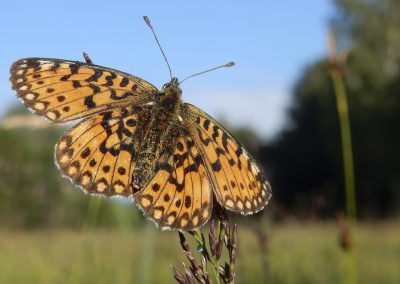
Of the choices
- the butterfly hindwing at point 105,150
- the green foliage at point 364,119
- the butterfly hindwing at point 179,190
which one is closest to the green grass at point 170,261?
the butterfly hindwing at point 105,150

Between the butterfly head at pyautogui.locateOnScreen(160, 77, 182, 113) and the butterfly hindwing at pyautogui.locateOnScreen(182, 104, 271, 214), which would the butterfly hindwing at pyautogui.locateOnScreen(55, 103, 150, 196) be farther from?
the butterfly hindwing at pyautogui.locateOnScreen(182, 104, 271, 214)

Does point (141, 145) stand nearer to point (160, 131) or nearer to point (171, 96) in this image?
point (160, 131)

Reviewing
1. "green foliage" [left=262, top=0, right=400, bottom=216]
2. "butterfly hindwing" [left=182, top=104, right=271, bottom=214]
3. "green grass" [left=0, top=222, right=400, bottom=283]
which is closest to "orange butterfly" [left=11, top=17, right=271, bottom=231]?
"butterfly hindwing" [left=182, top=104, right=271, bottom=214]

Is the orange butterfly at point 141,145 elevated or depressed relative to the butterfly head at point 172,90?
depressed

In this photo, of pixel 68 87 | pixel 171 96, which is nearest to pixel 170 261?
pixel 171 96

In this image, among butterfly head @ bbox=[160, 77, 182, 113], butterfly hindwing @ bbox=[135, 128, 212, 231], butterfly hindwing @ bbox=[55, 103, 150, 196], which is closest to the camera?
butterfly hindwing @ bbox=[135, 128, 212, 231]

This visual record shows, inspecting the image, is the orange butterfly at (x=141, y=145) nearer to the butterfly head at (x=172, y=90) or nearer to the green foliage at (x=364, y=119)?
the butterfly head at (x=172, y=90)

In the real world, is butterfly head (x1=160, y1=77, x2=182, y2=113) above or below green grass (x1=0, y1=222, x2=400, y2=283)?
above
